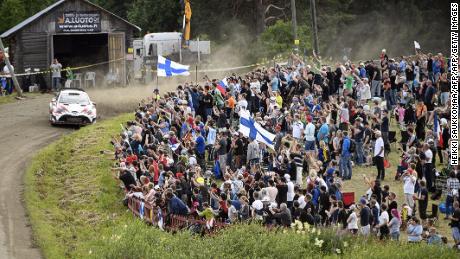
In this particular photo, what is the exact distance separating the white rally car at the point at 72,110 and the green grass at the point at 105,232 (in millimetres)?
2574

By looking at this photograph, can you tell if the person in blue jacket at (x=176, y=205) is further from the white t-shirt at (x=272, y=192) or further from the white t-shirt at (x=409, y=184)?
the white t-shirt at (x=409, y=184)

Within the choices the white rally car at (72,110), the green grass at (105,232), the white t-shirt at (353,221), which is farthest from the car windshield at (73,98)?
the white t-shirt at (353,221)

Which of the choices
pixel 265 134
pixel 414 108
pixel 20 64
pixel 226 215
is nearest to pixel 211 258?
pixel 226 215

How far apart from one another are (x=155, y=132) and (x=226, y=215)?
26.9 feet

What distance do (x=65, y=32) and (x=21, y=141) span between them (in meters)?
16.8

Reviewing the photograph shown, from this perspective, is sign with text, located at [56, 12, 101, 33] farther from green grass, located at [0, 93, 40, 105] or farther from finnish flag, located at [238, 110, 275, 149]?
finnish flag, located at [238, 110, 275, 149]

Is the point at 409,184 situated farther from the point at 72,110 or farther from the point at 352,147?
the point at 72,110

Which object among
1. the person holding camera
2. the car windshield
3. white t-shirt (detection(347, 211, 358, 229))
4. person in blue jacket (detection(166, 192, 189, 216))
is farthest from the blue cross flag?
the person holding camera

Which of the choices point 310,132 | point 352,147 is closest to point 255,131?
point 310,132

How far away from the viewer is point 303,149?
3198 centimetres

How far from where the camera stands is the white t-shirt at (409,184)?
27.0m

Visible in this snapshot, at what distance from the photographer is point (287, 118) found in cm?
3344

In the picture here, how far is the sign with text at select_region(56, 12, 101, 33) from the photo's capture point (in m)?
53.8

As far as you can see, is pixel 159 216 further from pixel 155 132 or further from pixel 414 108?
pixel 414 108
